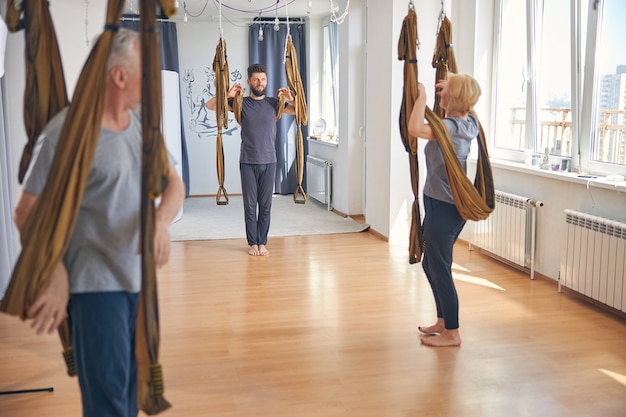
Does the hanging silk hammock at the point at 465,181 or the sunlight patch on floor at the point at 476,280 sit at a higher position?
the hanging silk hammock at the point at 465,181

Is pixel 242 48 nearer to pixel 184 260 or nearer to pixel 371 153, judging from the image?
pixel 371 153

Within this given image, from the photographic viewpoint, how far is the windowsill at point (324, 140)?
769 centimetres

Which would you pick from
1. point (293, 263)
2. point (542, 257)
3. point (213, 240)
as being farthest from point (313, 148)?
point (542, 257)

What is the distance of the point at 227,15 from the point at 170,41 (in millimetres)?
791

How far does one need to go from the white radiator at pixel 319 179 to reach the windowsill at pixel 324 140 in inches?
8.0

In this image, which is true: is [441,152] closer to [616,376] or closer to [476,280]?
[616,376]

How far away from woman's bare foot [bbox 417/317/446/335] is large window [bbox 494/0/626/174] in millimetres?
1621

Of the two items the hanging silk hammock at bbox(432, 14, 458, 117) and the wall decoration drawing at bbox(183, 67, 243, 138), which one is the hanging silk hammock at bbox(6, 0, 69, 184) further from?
the wall decoration drawing at bbox(183, 67, 243, 138)

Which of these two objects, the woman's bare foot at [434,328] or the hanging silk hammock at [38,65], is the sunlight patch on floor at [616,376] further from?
the hanging silk hammock at [38,65]

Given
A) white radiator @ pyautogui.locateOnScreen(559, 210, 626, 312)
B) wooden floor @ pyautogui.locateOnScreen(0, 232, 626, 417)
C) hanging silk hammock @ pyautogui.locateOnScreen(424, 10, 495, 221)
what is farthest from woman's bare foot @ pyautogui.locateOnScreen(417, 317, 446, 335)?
white radiator @ pyautogui.locateOnScreen(559, 210, 626, 312)

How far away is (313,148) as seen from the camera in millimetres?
8555

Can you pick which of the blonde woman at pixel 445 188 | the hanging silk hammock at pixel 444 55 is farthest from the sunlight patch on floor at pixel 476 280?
the hanging silk hammock at pixel 444 55

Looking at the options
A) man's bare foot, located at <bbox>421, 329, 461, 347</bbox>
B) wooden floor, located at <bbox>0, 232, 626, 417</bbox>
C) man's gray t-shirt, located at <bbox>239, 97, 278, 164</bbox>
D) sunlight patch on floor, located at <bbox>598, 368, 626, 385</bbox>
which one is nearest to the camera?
wooden floor, located at <bbox>0, 232, 626, 417</bbox>

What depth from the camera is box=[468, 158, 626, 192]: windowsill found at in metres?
4.01
